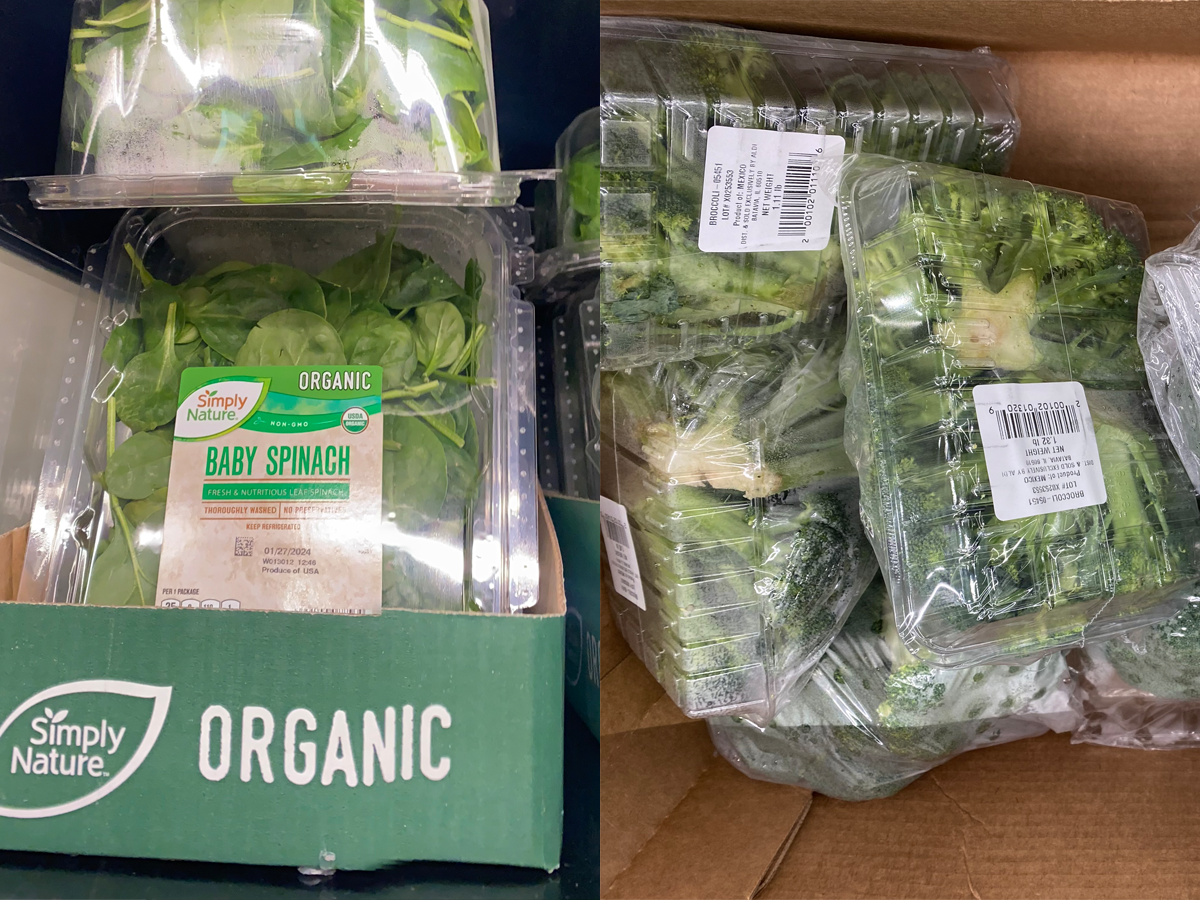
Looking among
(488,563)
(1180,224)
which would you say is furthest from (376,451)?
(1180,224)

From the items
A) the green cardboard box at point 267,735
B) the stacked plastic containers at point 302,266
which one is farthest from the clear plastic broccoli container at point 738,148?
the green cardboard box at point 267,735

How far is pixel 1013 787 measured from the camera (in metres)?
0.83

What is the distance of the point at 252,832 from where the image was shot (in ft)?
1.65

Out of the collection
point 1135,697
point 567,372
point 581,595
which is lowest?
point 1135,697

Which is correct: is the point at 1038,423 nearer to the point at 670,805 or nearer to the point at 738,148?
the point at 738,148

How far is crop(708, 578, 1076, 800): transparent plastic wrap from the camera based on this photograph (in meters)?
0.79

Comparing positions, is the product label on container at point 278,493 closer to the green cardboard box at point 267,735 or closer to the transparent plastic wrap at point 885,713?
the green cardboard box at point 267,735

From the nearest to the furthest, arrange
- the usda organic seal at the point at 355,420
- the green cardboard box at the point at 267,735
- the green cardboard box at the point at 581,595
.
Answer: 1. the green cardboard box at the point at 267,735
2. the usda organic seal at the point at 355,420
3. the green cardboard box at the point at 581,595

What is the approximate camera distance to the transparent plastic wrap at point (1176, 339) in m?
0.66

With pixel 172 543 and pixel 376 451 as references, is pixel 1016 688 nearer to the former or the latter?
pixel 376 451

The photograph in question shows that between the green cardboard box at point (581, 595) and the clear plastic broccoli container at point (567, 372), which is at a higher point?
the clear plastic broccoli container at point (567, 372)

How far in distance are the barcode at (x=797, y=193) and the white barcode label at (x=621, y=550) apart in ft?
1.00

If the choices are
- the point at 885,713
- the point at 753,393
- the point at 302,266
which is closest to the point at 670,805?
the point at 885,713

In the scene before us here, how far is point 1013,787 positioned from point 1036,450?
15.4 inches
